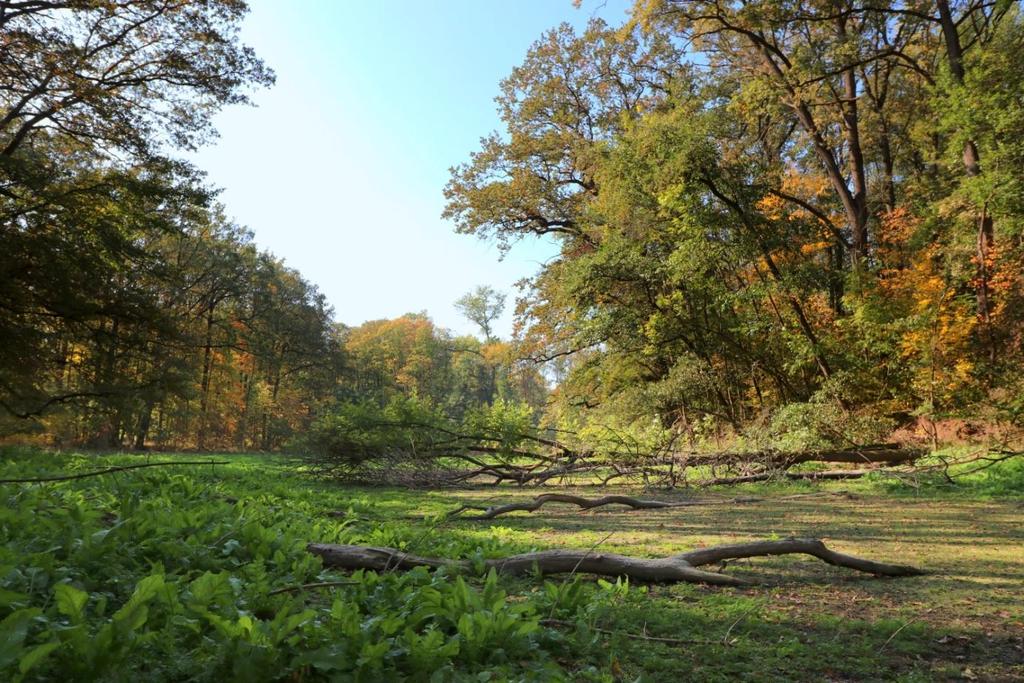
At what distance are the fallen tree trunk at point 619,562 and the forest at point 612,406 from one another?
2 cm

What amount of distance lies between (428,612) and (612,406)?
16408 mm

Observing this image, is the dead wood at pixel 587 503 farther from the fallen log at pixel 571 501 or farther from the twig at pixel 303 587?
the twig at pixel 303 587

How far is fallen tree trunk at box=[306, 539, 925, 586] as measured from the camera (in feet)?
12.6

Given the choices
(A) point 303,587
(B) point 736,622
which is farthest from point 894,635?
(A) point 303,587

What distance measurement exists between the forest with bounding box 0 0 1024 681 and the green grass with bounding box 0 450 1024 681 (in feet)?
0.07

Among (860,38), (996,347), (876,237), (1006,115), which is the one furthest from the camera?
(876,237)

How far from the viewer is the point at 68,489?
18.4ft

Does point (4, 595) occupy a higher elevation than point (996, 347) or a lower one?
lower

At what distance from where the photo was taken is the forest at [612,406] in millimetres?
2654

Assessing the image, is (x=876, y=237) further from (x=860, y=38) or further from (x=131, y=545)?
(x=131, y=545)

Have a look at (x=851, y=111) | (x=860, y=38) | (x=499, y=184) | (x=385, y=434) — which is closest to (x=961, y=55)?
(x=860, y=38)

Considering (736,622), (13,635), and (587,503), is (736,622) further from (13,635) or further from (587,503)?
(587,503)

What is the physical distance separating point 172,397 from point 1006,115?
64.4 feet

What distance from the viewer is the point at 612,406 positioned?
18.6 metres
